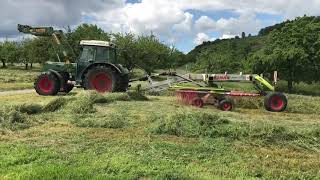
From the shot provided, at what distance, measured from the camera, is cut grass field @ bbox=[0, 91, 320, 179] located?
8.48m

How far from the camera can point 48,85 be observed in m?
23.6

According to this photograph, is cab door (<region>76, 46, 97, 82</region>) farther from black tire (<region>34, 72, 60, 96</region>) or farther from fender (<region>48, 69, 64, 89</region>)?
black tire (<region>34, 72, 60, 96</region>)

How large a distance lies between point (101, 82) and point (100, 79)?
150 mm

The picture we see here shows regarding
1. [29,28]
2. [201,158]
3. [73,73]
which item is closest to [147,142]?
[201,158]

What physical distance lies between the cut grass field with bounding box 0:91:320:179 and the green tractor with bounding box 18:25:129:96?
7.32 metres

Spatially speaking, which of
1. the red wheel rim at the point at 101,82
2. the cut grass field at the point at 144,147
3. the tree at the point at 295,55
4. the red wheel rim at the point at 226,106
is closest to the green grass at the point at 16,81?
the red wheel rim at the point at 101,82

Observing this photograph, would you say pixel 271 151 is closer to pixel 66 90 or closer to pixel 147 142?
pixel 147 142

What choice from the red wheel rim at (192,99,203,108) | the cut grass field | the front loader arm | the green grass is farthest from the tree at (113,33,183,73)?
the cut grass field

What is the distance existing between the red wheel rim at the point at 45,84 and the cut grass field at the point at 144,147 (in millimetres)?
8320

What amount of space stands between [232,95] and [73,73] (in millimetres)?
8179

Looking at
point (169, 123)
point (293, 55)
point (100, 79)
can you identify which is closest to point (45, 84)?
point (100, 79)

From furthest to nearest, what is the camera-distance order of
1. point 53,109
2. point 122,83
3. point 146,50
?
point 146,50
point 122,83
point 53,109

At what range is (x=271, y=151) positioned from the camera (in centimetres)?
1033

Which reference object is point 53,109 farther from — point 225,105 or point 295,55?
point 295,55
